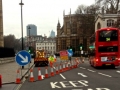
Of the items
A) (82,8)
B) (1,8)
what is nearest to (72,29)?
(82,8)

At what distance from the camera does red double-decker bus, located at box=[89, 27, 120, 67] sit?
28172mm

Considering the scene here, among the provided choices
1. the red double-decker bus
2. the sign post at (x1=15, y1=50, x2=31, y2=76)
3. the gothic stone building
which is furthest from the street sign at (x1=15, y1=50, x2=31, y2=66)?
the gothic stone building

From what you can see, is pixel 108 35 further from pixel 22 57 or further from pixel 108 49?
pixel 22 57

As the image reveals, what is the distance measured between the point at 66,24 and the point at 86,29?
3222 cm

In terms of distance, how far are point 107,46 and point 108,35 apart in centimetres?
117

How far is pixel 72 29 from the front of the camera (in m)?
119

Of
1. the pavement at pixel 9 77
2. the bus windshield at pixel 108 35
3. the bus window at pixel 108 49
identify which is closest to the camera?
the pavement at pixel 9 77

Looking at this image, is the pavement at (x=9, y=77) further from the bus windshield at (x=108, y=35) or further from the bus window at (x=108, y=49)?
the bus windshield at (x=108, y=35)

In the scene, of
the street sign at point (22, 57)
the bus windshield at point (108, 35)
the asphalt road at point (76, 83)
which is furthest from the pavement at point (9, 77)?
the bus windshield at point (108, 35)

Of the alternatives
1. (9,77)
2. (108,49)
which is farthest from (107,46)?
(9,77)

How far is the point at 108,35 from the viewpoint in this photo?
92.3 feet

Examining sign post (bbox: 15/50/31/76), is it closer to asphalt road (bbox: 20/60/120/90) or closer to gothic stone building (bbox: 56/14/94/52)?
asphalt road (bbox: 20/60/120/90)

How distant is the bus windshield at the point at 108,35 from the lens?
1108 inches

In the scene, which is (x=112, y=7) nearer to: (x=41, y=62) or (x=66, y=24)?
(x=41, y=62)
